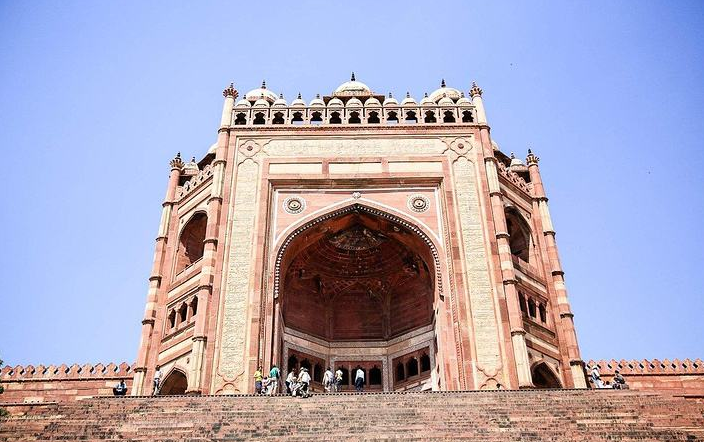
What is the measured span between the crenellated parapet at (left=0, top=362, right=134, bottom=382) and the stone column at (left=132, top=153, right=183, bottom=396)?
285 centimetres

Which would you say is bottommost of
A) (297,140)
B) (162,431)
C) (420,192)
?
(162,431)

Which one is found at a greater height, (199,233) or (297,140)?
(297,140)

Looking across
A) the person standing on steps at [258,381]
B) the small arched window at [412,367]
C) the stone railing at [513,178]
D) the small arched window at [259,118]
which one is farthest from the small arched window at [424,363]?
the small arched window at [259,118]

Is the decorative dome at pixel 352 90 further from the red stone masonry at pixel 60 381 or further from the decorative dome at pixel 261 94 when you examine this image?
the red stone masonry at pixel 60 381

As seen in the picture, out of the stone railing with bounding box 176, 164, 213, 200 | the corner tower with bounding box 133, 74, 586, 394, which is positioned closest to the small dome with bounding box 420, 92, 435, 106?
the corner tower with bounding box 133, 74, 586, 394

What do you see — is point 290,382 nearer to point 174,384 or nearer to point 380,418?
point 380,418

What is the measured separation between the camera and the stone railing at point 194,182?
82.3ft

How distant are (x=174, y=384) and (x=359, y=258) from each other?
744 centimetres

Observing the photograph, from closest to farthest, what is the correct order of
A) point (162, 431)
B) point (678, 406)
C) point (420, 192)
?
point (162, 431)
point (678, 406)
point (420, 192)

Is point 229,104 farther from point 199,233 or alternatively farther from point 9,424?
point 9,424

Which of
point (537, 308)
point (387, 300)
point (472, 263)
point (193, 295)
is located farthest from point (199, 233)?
point (537, 308)

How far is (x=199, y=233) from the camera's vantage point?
26.4 m

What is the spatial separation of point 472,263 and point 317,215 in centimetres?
492

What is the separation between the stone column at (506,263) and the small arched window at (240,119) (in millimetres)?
7868
